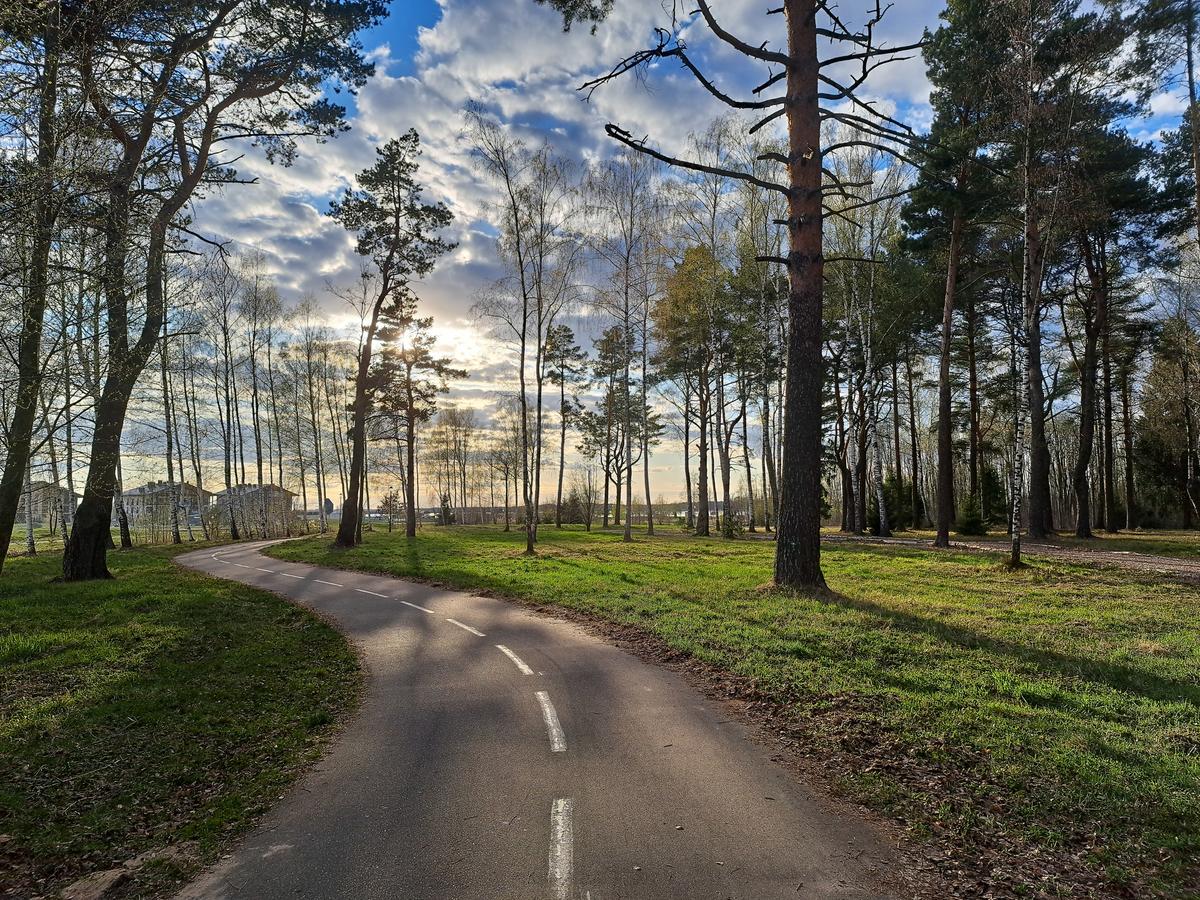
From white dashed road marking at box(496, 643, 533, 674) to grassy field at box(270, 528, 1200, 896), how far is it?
2.34m

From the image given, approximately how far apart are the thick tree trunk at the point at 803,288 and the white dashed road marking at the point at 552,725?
6128mm

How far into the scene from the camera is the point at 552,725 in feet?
18.6

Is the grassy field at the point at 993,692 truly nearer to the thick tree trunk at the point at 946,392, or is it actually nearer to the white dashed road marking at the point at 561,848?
the white dashed road marking at the point at 561,848

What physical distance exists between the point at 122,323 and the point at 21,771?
20.1 feet

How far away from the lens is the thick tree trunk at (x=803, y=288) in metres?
10.5

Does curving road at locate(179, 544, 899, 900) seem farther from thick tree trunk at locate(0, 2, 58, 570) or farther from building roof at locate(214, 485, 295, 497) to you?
building roof at locate(214, 485, 295, 497)

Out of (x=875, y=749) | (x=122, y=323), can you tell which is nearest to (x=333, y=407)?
(x=122, y=323)

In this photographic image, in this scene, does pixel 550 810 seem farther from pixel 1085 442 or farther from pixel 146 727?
pixel 1085 442

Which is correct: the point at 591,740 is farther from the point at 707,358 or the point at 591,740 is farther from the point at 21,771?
the point at 707,358

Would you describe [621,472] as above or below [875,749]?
above

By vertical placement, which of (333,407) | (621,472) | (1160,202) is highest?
(1160,202)


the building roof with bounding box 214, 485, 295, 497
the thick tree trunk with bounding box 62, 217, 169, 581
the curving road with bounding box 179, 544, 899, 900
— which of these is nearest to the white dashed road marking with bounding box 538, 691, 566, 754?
the curving road with bounding box 179, 544, 899, 900

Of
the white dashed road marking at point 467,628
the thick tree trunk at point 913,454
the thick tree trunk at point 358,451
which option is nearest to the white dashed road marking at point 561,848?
the white dashed road marking at point 467,628

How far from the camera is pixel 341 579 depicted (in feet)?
56.9
